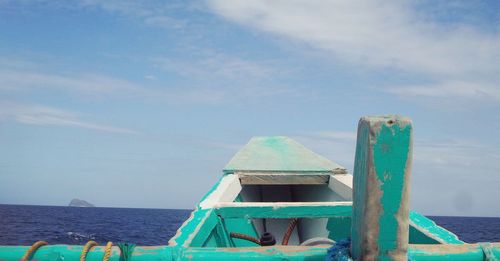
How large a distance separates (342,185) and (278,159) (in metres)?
1.51

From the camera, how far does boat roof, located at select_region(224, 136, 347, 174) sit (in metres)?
5.56

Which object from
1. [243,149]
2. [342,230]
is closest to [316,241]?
[342,230]

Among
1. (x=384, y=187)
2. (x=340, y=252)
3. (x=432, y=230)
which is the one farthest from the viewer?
(x=432, y=230)

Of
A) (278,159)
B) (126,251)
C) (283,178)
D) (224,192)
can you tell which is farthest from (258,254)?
(278,159)

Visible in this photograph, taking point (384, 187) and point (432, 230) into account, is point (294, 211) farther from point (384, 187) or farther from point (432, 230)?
point (384, 187)

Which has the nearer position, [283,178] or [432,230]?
[432,230]

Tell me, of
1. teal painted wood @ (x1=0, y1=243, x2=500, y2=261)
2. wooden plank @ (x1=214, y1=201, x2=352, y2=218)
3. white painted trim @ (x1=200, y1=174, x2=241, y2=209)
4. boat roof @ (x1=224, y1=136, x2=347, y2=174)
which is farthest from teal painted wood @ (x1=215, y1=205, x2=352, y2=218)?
boat roof @ (x1=224, y1=136, x2=347, y2=174)

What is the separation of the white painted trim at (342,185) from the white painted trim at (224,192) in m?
1.03

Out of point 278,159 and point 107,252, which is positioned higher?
point 278,159

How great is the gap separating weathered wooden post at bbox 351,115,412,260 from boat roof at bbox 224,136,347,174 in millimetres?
3909

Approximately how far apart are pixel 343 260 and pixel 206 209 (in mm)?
1968

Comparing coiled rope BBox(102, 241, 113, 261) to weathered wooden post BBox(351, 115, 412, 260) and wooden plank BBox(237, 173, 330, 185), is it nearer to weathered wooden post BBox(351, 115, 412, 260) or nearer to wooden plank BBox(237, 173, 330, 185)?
weathered wooden post BBox(351, 115, 412, 260)

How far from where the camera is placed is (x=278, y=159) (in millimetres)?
5996

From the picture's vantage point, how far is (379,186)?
1.44 meters
